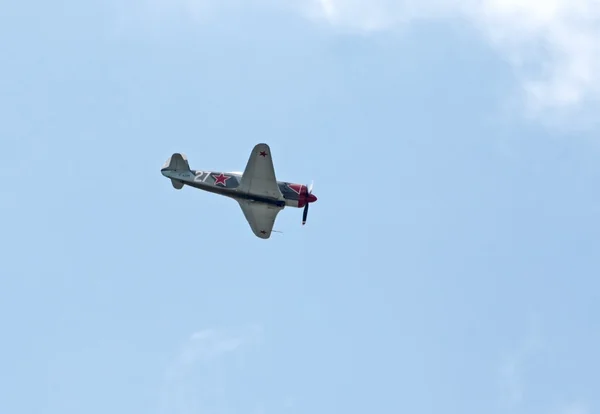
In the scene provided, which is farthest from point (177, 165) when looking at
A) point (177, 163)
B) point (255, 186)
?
point (255, 186)

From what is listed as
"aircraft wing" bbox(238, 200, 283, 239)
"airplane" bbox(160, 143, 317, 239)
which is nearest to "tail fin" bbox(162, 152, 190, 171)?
"airplane" bbox(160, 143, 317, 239)

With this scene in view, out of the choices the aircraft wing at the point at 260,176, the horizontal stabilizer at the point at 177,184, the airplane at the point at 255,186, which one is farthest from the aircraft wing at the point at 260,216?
the horizontal stabilizer at the point at 177,184

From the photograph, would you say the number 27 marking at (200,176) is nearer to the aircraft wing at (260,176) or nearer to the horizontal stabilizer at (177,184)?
the horizontal stabilizer at (177,184)

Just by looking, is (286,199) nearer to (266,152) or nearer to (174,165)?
(266,152)

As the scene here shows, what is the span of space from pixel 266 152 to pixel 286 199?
195 inches

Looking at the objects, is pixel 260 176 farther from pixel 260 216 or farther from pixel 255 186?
pixel 260 216

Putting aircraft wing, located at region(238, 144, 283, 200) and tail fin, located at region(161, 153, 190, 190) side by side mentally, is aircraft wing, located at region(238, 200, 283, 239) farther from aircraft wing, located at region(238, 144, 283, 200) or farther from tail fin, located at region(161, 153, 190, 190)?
tail fin, located at region(161, 153, 190, 190)

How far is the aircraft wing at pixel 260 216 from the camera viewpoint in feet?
237

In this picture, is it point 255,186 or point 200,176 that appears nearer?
point 255,186

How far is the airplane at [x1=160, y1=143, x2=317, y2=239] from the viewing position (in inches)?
2734

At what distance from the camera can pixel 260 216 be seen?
7319cm

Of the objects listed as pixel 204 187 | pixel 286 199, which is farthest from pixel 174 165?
pixel 286 199

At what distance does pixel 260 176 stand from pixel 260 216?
456 centimetres

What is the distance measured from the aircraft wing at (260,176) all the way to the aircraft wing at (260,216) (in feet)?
4.86
